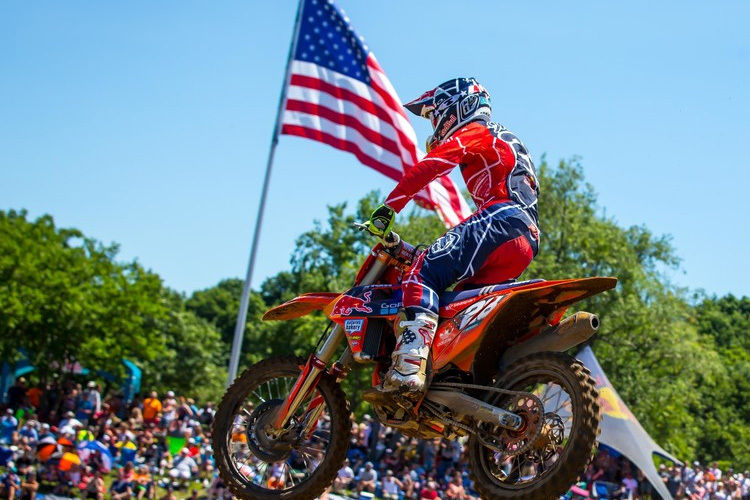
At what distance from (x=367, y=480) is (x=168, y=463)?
446 cm

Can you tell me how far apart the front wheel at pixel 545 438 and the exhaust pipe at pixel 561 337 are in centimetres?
21

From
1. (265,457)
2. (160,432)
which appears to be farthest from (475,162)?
(160,432)

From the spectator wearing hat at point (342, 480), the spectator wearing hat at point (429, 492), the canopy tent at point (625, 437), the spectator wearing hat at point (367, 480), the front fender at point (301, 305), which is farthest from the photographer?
the spectator wearing hat at point (367, 480)

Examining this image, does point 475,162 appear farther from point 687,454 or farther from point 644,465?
point 687,454

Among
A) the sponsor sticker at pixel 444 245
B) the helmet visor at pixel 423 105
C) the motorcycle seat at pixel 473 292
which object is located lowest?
the motorcycle seat at pixel 473 292

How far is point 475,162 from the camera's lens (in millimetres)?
6145

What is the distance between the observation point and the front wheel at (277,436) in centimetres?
648

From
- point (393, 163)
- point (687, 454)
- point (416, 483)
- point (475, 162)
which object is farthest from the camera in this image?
point (687, 454)

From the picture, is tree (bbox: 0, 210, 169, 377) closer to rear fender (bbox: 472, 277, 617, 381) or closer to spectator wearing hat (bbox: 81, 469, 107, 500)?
spectator wearing hat (bbox: 81, 469, 107, 500)

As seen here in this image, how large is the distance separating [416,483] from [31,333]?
22.5 meters

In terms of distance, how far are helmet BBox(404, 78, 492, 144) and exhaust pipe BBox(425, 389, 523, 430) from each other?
189 cm

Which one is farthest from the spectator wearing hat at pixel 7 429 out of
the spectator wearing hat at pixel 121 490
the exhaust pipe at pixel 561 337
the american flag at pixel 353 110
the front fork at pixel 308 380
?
the exhaust pipe at pixel 561 337

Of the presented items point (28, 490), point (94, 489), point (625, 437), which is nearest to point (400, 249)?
point (94, 489)

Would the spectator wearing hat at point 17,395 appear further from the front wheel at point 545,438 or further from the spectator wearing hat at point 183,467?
the front wheel at point 545,438
